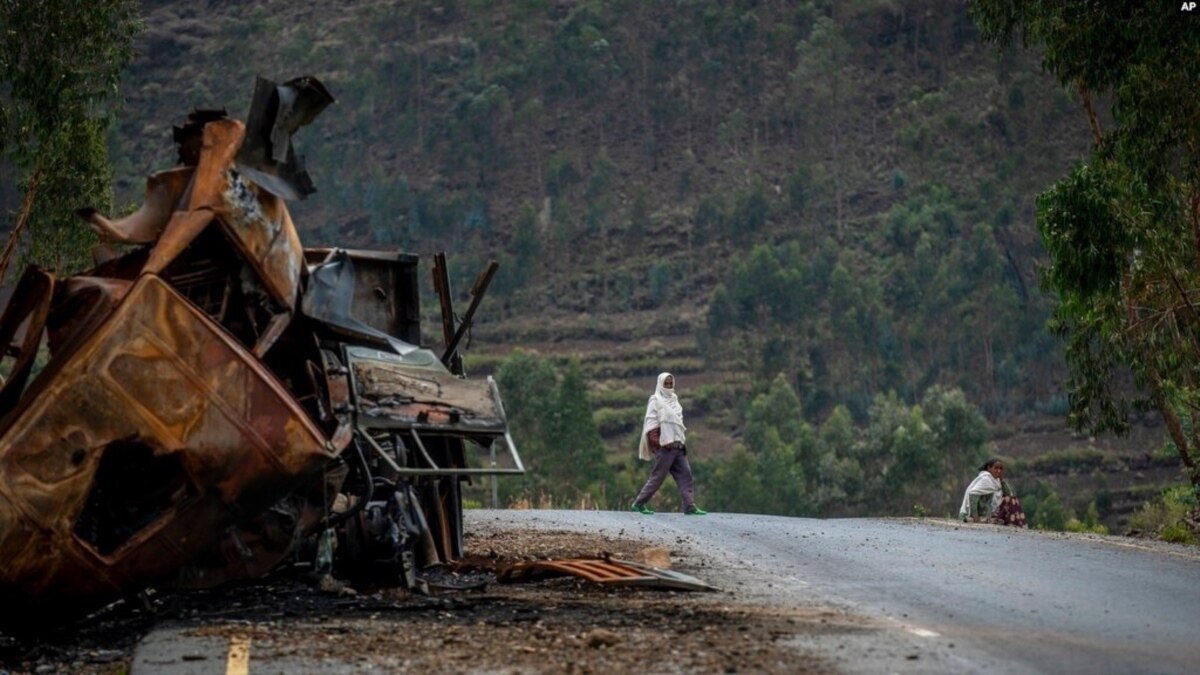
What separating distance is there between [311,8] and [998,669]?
175802 millimetres

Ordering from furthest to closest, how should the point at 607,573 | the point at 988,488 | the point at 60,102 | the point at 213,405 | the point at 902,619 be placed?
the point at 60,102, the point at 988,488, the point at 607,573, the point at 213,405, the point at 902,619

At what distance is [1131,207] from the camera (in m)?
23.5

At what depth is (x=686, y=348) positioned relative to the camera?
115750mm

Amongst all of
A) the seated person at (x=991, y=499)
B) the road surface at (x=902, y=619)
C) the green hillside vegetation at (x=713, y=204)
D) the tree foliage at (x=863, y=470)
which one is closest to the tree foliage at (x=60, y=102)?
the seated person at (x=991, y=499)

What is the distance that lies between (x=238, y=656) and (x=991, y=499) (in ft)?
56.3

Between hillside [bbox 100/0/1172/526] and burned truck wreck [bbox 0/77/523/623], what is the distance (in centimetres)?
8791

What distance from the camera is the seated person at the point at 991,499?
79.0 feet

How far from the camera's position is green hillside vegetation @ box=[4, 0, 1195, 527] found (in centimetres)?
8956

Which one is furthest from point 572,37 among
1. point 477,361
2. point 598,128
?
point 477,361

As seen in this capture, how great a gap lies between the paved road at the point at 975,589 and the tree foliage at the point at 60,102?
1807cm

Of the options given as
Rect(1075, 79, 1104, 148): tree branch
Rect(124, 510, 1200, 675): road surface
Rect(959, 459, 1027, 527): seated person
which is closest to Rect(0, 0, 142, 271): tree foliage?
Rect(959, 459, 1027, 527): seated person

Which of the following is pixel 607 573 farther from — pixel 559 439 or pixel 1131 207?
pixel 559 439

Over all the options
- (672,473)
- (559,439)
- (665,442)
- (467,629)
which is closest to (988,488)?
(672,473)

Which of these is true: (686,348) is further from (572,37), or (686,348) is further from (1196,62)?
(1196,62)
